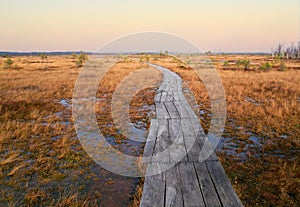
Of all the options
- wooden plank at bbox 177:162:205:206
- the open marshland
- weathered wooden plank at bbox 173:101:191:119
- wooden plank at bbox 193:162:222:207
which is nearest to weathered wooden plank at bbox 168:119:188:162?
wooden plank at bbox 177:162:205:206

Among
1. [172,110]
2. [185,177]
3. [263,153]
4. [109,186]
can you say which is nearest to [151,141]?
[109,186]

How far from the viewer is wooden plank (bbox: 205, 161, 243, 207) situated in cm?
289

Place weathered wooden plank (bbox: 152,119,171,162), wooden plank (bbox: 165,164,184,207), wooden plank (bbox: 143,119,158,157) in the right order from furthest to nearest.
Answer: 1. wooden plank (bbox: 143,119,158,157)
2. weathered wooden plank (bbox: 152,119,171,162)
3. wooden plank (bbox: 165,164,184,207)

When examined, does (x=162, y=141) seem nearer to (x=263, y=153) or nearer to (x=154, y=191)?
(x=154, y=191)

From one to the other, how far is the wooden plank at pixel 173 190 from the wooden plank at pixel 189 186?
2.9 inches

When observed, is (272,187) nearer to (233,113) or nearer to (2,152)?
(233,113)

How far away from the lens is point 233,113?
900 cm

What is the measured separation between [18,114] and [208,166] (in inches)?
343

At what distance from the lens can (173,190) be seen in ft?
10.4

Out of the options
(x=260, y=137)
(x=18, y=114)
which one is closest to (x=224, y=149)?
(x=260, y=137)

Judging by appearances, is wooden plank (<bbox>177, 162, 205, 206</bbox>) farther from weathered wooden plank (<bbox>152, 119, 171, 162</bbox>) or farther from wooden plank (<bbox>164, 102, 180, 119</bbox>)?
wooden plank (<bbox>164, 102, 180, 119</bbox>)

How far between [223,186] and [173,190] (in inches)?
33.4

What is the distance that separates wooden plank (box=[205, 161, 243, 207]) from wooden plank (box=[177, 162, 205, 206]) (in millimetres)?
322

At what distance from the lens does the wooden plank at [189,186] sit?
2.90 m
